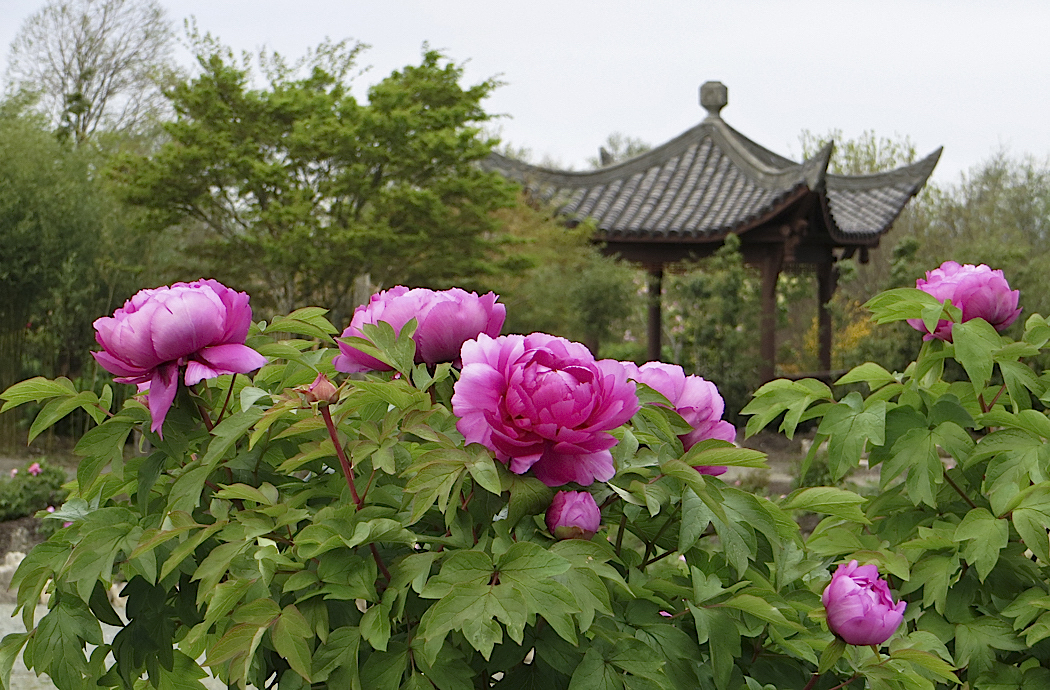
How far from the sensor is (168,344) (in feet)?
3.11

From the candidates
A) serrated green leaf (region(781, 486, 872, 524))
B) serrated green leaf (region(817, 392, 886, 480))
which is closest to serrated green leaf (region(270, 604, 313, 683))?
serrated green leaf (region(781, 486, 872, 524))

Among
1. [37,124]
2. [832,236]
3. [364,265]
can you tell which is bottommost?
[364,265]

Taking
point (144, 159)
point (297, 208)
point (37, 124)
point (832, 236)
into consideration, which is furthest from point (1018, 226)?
point (37, 124)

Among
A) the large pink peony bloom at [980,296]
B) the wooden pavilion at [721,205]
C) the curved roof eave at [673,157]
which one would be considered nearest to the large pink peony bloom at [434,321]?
the large pink peony bloom at [980,296]

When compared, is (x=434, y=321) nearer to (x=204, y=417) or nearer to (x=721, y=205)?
(x=204, y=417)

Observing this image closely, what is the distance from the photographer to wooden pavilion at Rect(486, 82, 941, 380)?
12.0 m

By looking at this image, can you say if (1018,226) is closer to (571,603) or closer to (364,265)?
(364,265)

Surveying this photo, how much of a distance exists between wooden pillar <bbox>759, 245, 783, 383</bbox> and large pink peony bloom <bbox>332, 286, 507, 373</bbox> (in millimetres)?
11396

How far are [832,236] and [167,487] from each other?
12976 mm

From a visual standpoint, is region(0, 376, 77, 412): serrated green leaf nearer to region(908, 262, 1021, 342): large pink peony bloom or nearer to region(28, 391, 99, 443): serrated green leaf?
region(28, 391, 99, 443): serrated green leaf

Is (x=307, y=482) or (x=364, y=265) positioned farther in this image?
(x=364, y=265)

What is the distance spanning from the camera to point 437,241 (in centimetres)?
1338

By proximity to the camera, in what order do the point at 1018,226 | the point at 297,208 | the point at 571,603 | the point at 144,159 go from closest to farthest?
the point at 571,603 < the point at 297,208 < the point at 144,159 < the point at 1018,226

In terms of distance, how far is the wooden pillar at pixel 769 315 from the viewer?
12133 millimetres
